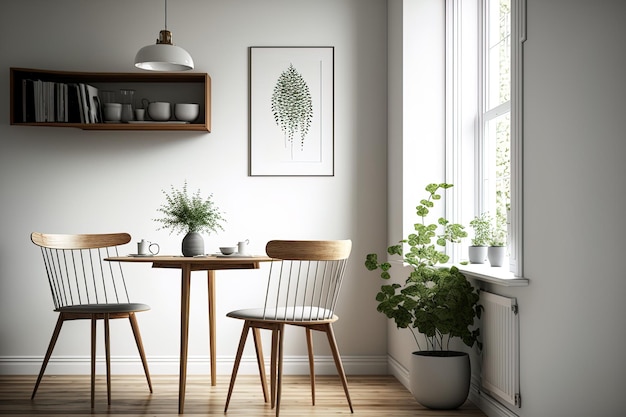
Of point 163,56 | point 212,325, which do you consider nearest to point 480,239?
point 212,325

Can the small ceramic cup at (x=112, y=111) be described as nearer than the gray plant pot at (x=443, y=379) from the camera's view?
No

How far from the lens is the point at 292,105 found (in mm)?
4656

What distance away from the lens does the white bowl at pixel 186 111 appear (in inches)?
174

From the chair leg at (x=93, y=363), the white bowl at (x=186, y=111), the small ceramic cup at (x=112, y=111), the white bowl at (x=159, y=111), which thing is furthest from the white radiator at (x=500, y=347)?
the small ceramic cup at (x=112, y=111)

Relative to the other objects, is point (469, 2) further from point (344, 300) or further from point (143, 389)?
point (143, 389)

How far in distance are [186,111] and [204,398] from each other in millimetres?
1728

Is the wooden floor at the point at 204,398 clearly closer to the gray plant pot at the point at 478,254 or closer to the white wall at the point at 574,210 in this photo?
the gray plant pot at the point at 478,254

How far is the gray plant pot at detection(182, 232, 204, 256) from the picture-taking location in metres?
3.81

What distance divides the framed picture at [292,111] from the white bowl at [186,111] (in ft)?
1.25

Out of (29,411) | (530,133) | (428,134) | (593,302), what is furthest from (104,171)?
(593,302)

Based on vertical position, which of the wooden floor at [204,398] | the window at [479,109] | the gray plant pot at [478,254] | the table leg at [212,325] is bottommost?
the wooden floor at [204,398]

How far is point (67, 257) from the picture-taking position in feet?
15.2

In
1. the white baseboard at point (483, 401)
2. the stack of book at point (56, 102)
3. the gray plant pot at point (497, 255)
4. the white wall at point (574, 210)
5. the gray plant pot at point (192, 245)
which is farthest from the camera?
the stack of book at point (56, 102)

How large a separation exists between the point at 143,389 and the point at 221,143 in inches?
62.7
